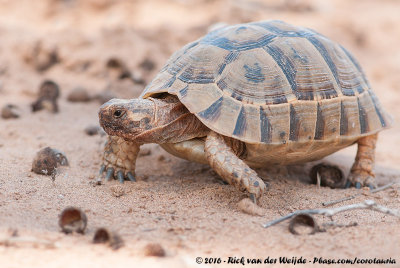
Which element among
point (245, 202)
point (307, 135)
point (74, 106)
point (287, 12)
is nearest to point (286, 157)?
point (307, 135)

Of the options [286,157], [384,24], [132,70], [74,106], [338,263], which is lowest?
[338,263]

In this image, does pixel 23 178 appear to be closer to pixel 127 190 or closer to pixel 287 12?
pixel 127 190

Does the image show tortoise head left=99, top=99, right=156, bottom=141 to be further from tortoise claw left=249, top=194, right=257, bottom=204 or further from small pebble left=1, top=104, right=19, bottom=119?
small pebble left=1, top=104, right=19, bottom=119

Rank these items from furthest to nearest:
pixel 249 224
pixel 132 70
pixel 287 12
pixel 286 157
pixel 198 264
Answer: pixel 287 12 < pixel 132 70 < pixel 286 157 < pixel 249 224 < pixel 198 264

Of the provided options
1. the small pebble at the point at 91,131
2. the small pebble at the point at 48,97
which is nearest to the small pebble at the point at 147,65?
the small pebble at the point at 48,97

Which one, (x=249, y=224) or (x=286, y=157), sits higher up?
(x=286, y=157)

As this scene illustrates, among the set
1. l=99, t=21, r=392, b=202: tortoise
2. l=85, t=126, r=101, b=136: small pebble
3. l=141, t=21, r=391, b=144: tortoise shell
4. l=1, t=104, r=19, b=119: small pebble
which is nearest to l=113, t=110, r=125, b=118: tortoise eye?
l=99, t=21, r=392, b=202: tortoise
